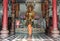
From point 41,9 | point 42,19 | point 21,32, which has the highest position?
point 41,9

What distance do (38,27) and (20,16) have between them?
1.65 metres

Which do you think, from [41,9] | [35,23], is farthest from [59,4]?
[35,23]

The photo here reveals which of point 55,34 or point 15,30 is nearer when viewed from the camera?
point 55,34

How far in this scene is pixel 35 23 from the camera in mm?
11680

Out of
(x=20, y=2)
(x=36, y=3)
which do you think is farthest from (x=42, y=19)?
(x=20, y=2)

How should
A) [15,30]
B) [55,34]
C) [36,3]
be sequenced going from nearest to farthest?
[55,34]
[15,30]
[36,3]

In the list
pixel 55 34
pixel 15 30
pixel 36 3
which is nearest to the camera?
pixel 55 34

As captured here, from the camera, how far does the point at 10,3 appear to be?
11.4 metres

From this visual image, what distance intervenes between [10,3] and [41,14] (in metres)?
2.54

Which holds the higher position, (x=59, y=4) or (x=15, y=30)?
(x=59, y=4)

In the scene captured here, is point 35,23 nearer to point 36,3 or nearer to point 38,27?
point 38,27

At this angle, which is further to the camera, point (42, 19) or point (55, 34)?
point (42, 19)

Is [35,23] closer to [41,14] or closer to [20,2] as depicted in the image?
[41,14]

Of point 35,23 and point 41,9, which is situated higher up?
point 41,9
